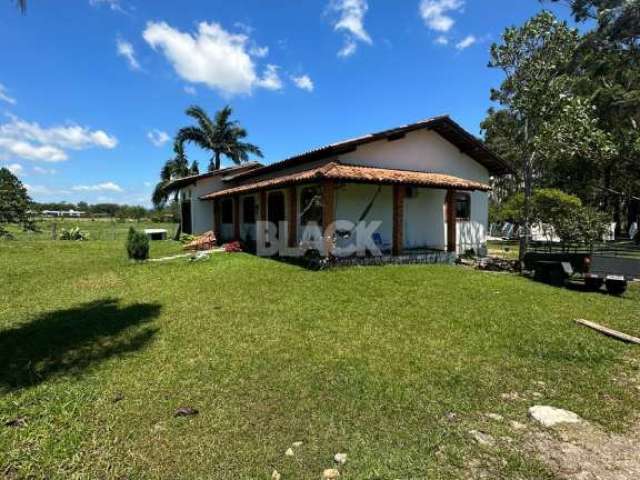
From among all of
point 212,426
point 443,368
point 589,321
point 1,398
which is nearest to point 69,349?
point 1,398

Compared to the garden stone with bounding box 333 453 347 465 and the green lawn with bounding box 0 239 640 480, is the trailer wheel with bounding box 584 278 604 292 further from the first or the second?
the garden stone with bounding box 333 453 347 465

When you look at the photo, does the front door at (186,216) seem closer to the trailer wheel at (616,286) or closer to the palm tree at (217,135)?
the palm tree at (217,135)

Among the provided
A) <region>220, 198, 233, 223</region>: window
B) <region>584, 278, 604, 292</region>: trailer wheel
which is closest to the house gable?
<region>584, 278, 604, 292</region>: trailer wheel

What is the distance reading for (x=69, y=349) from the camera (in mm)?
5094

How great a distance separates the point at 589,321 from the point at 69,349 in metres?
8.48

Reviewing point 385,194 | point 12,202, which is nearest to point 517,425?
point 12,202

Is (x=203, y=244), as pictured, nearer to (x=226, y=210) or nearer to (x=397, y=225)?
(x=226, y=210)

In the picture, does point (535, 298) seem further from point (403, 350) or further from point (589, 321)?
point (403, 350)

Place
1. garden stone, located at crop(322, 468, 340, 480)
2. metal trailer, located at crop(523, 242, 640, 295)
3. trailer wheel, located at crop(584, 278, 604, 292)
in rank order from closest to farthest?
1. garden stone, located at crop(322, 468, 340, 480)
2. metal trailer, located at crop(523, 242, 640, 295)
3. trailer wheel, located at crop(584, 278, 604, 292)

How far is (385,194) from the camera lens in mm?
14266

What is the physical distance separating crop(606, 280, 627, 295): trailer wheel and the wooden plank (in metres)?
3.32

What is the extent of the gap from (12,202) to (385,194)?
11.8 meters

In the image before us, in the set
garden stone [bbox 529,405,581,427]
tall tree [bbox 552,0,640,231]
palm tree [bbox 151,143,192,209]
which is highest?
tall tree [bbox 552,0,640,231]

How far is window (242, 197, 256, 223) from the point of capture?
1832 cm
